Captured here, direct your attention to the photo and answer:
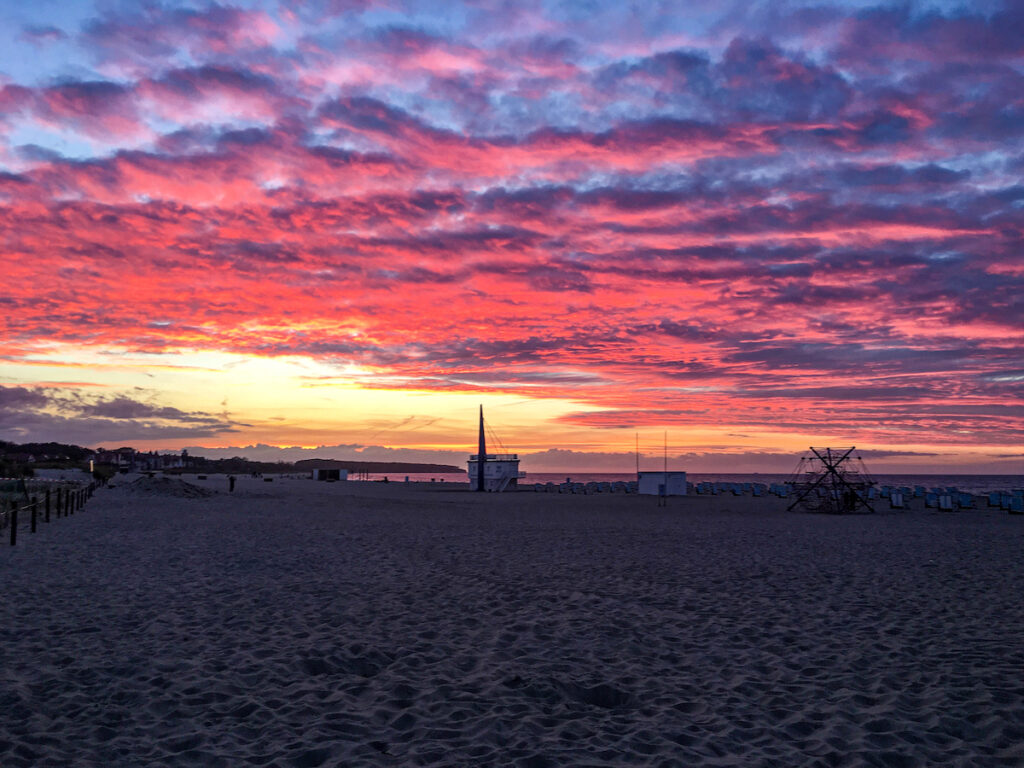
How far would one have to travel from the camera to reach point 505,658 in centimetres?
875

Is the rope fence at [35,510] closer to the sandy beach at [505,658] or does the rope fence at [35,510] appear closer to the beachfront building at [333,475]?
the sandy beach at [505,658]

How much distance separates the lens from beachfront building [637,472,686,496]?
2402 inches

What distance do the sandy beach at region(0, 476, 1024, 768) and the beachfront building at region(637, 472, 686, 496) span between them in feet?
139

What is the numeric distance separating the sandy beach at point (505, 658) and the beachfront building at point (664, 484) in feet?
139

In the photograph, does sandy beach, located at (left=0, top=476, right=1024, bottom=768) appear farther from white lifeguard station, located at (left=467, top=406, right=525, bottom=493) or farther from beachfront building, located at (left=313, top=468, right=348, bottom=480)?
beachfront building, located at (left=313, top=468, right=348, bottom=480)

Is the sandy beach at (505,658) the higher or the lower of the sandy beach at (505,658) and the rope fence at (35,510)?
the lower

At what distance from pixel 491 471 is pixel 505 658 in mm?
64081

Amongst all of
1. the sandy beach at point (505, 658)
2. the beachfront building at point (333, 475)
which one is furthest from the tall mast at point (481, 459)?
the sandy beach at point (505, 658)

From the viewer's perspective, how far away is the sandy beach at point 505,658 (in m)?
6.12

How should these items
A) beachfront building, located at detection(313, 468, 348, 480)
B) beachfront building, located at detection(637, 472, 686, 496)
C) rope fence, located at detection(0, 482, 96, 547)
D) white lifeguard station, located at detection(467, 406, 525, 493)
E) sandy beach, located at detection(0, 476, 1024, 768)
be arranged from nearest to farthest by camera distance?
1. sandy beach, located at detection(0, 476, 1024, 768)
2. rope fence, located at detection(0, 482, 96, 547)
3. beachfront building, located at detection(637, 472, 686, 496)
4. white lifeguard station, located at detection(467, 406, 525, 493)
5. beachfront building, located at detection(313, 468, 348, 480)

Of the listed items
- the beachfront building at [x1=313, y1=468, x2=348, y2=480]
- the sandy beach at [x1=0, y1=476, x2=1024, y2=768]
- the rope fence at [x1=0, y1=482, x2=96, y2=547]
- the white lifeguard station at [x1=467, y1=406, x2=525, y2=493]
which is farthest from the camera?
the beachfront building at [x1=313, y1=468, x2=348, y2=480]

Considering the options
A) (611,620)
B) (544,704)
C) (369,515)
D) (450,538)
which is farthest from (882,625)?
(369,515)

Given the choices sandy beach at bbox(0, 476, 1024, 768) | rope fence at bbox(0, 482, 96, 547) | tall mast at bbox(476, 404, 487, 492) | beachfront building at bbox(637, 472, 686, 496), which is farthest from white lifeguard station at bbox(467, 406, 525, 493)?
sandy beach at bbox(0, 476, 1024, 768)

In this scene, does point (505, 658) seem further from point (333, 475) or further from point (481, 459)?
point (333, 475)
